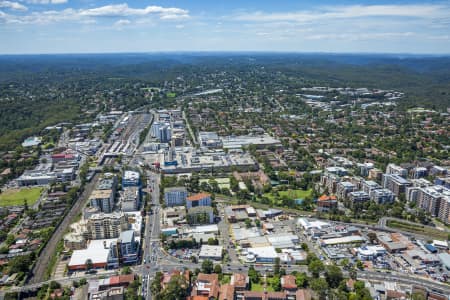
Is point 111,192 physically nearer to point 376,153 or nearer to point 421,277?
point 421,277

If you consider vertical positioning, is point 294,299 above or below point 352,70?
below

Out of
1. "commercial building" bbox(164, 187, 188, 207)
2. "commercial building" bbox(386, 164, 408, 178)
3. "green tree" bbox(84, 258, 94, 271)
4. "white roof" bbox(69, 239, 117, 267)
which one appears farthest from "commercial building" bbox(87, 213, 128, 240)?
"commercial building" bbox(386, 164, 408, 178)

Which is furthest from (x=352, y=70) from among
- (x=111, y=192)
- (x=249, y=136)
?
(x=111, y=192)

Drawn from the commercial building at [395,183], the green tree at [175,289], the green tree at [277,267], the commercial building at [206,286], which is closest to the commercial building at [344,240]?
the green tree at [277,267]

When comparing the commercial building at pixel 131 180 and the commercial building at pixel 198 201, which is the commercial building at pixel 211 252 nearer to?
the commercial building at pixel 198 201

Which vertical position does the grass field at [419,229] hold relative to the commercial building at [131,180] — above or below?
below

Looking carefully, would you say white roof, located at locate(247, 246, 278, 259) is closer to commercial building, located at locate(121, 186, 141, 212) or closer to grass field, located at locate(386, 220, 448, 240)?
grass field, located at locate(386, 220, 448, 240)
